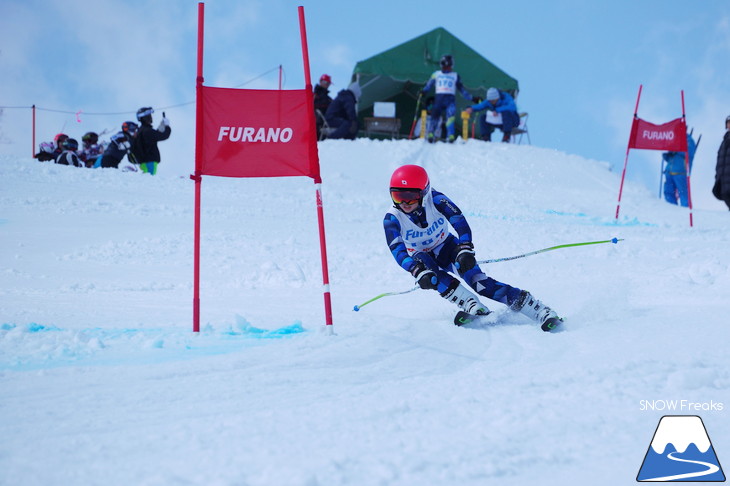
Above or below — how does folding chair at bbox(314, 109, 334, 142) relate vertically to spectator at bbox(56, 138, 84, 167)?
above

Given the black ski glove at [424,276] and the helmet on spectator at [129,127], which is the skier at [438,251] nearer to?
the black ski glove at [424,276]

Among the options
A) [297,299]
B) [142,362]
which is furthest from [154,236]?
[142,362]

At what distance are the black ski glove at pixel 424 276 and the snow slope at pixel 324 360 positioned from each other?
33 cm

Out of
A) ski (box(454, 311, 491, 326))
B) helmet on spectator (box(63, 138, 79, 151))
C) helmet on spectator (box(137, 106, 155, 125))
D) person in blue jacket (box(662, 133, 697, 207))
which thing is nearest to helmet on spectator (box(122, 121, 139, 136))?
helmet on spectator (box(137, 106, 155, 125))

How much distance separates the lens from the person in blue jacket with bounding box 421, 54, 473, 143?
17781 mm

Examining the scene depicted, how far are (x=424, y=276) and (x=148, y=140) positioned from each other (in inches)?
389

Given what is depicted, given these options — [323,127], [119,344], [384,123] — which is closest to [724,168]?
[119,344]

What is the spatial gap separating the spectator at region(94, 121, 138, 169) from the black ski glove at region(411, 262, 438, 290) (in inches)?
431

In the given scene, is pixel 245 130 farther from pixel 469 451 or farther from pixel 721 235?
pixel 721 235

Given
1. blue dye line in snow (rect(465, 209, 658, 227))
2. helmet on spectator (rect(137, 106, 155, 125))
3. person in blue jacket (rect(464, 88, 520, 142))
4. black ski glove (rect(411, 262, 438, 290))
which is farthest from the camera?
person in blue jacket (rect(464, 88, 520, 142))

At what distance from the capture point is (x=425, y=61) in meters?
21.5

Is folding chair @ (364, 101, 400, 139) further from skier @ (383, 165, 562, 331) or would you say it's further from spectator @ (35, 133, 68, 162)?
skier @ (383, 165, 562, 331)

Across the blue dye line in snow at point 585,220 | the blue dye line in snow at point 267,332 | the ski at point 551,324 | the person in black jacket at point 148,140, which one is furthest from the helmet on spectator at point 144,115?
the ski at point 551,324

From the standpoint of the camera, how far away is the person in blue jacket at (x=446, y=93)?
1778cm
